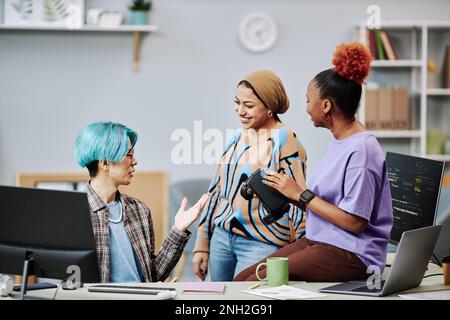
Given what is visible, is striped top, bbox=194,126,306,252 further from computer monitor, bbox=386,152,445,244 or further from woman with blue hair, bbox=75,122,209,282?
computer monitor, bbox=386,152,445,244

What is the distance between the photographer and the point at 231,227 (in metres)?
2.31

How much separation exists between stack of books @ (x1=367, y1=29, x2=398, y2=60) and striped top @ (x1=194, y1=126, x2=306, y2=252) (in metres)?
1.92

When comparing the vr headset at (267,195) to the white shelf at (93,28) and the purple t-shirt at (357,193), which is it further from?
the white shelf at (93,28)

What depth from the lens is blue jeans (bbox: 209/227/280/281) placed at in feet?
7.50

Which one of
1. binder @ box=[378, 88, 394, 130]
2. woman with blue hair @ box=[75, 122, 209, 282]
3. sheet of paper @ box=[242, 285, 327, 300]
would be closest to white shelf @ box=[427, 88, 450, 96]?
binder @ box=[378, 88, 394, 130]

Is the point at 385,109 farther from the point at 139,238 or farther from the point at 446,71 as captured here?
the point at 139,238

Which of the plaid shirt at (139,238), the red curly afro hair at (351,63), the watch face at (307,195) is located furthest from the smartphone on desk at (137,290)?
the red curly afro hair at (351,63)

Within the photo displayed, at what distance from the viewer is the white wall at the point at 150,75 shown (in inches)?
161

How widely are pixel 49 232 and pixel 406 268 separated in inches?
33.8

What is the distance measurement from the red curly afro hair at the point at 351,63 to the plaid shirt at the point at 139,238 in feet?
2.09

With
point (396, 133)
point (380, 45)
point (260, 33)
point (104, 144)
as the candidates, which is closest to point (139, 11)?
point (260, 33)

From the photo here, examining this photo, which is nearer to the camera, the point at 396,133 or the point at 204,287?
the point at 204,287

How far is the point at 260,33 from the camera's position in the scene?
13.6 feet
